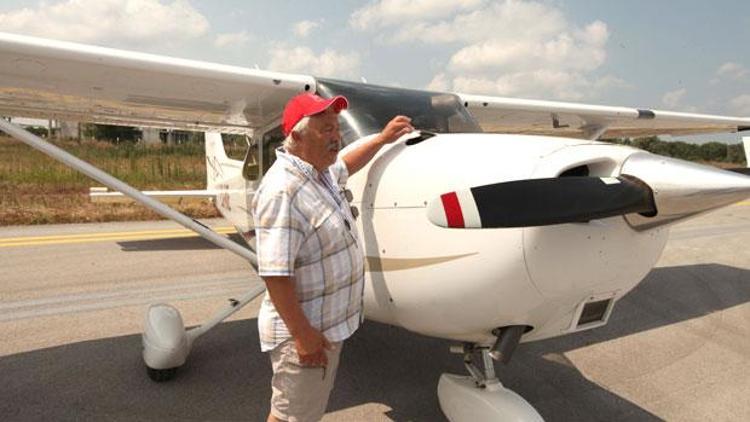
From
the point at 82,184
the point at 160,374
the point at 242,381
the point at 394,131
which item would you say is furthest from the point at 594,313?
the point at 82,184

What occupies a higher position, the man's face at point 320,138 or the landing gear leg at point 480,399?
the man's face at point 320,138

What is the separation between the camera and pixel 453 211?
1805 millimetres

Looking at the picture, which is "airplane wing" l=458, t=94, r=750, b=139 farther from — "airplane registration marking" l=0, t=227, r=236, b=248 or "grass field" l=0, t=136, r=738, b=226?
"airplane registration marking" l=0, t=227, r=236, b=248

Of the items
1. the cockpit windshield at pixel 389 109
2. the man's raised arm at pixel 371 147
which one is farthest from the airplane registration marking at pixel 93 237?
the man's raised arm at pixel 371 147

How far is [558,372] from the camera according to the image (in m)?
3.67

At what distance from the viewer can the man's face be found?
184 cm

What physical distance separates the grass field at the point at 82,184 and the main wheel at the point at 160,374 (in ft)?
17.5

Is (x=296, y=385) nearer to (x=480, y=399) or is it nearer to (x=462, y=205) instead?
(x=462, y=205)

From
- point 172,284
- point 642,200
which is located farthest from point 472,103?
point 172,284

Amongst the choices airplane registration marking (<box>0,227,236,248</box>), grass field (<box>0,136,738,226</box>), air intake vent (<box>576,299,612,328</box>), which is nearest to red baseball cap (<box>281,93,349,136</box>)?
air intake vent (<box>576,299,612,328</box>)

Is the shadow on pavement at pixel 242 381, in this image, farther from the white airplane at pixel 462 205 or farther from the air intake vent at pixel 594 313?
the air intake vent at pixel 594 313

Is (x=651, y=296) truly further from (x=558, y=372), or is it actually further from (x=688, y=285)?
(x=558, y=372)

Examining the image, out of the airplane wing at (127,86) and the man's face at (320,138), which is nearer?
the man's face at (320,138)

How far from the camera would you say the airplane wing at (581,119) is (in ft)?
17.1
